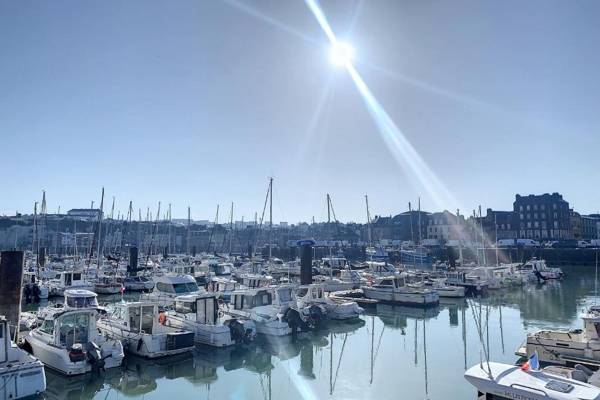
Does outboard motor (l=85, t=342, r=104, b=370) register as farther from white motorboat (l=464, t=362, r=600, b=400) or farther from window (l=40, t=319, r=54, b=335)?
white motorboat (l=464, t=362, r=600, b=400)

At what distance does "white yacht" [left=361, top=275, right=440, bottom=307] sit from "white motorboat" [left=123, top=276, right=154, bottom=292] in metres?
23.1

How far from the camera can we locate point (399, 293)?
3853cm

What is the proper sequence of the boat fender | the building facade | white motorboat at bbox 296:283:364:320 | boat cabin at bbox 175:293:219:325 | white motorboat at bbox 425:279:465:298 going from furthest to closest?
1. the building facade
2. white motorboat at bbox 425:279:465:298
3. white motorboat at bbox 296:283:364:320
4. the boat fender
5. boat cabin at bbox 175:293:219:325

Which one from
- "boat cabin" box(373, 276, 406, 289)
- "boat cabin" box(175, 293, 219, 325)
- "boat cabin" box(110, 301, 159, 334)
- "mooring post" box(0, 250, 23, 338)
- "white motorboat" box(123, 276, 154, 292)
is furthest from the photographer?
"white motorboat" box(123, 276, 154, 292)

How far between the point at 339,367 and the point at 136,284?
32.4 metres

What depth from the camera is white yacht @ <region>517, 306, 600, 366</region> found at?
18047 millimetres

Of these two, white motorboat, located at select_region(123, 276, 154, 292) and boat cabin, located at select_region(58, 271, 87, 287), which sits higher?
boat cabin, located at select_region(58, 271, 87, 287)

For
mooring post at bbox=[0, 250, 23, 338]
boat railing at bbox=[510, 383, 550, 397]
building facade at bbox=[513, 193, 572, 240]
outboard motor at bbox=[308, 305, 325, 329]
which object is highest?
building facade at bbox=[513, 193, 572, 240]

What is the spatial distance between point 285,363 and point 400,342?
7.85 m

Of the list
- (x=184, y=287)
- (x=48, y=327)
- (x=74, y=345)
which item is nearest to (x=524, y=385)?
(x=74, y=345)

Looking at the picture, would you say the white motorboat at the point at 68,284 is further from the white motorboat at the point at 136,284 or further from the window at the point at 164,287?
the window at the point at 164,287

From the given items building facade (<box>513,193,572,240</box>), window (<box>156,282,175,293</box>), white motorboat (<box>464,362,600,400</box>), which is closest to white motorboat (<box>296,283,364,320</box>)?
window (<box>156,282,175,293</box>)

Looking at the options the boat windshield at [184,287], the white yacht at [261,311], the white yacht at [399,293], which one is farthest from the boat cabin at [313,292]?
the white yacht at [399,293]

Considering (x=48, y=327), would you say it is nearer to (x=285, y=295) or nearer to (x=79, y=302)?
(x=79, y=302)
